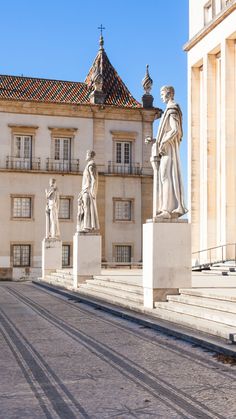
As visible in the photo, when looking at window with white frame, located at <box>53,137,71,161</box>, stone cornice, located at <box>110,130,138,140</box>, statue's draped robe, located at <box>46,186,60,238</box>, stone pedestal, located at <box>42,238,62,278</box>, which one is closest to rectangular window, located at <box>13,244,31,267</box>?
window with white frame, located at <box>53,137,71,161</box>

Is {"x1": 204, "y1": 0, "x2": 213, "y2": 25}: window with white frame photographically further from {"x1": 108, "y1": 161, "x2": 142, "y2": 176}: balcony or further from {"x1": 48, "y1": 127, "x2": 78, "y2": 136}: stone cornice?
{"x1": 108, "y1": 161, "x2": 142, "y2": 176}: balcony

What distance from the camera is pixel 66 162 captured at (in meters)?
39.2

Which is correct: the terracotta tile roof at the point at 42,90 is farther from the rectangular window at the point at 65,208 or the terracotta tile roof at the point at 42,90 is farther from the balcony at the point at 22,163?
the rectangular window at the point at 65,208

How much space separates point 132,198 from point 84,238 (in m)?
20.0

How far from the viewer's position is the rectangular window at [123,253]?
129ft

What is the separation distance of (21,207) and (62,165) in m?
3.70

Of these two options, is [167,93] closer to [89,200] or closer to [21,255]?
[89,200]

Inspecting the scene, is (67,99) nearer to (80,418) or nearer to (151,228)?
(151,228)

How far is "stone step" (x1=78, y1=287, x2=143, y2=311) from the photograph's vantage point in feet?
43.1

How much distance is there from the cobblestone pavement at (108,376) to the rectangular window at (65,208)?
2797 centimetres

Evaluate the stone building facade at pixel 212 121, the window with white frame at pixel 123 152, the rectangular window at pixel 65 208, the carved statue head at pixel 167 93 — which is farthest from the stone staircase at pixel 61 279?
the window with white frame at pixel 123 152

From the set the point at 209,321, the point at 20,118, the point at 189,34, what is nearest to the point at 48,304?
the point at 209,321

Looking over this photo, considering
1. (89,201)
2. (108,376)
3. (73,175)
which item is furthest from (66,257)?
(108,376)

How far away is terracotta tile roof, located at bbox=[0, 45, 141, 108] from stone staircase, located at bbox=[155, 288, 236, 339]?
28.7 meters
